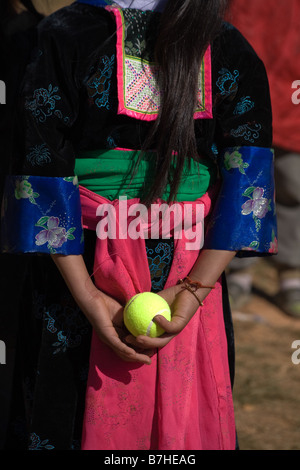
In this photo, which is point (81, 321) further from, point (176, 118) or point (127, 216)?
point (176, 118)

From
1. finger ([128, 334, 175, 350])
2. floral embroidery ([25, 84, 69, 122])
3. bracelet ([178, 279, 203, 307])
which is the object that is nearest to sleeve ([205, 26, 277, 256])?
bracelet ([178, 279, 203, 307])

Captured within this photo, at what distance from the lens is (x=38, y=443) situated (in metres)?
1.40

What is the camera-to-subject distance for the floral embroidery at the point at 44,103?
1.28m

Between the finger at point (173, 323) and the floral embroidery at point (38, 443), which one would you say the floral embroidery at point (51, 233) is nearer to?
the finger at point (173, 323)

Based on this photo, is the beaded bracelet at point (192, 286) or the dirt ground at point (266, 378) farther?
the dirt ground at point (266, 378)

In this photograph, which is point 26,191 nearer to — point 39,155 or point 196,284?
A: point 39,155

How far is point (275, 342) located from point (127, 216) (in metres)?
2.06

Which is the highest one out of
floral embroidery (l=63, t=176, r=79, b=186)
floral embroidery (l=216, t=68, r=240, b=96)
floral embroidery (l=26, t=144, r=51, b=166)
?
floral embroidery (l=216, t=68, r=240, b=96)

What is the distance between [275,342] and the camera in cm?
319

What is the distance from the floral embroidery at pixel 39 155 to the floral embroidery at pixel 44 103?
0.06 m

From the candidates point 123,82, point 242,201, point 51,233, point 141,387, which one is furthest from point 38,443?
point 123,82

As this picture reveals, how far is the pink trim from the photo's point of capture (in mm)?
1294

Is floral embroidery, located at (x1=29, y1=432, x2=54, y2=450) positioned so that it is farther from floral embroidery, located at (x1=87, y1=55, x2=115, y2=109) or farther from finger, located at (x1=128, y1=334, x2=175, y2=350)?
floral embroidery, located at (x1=87, y1=55, x2=115, y2=109)

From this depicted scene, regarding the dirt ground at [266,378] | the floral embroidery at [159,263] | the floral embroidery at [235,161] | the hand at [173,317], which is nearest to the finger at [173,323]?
the hand at [173,317]
